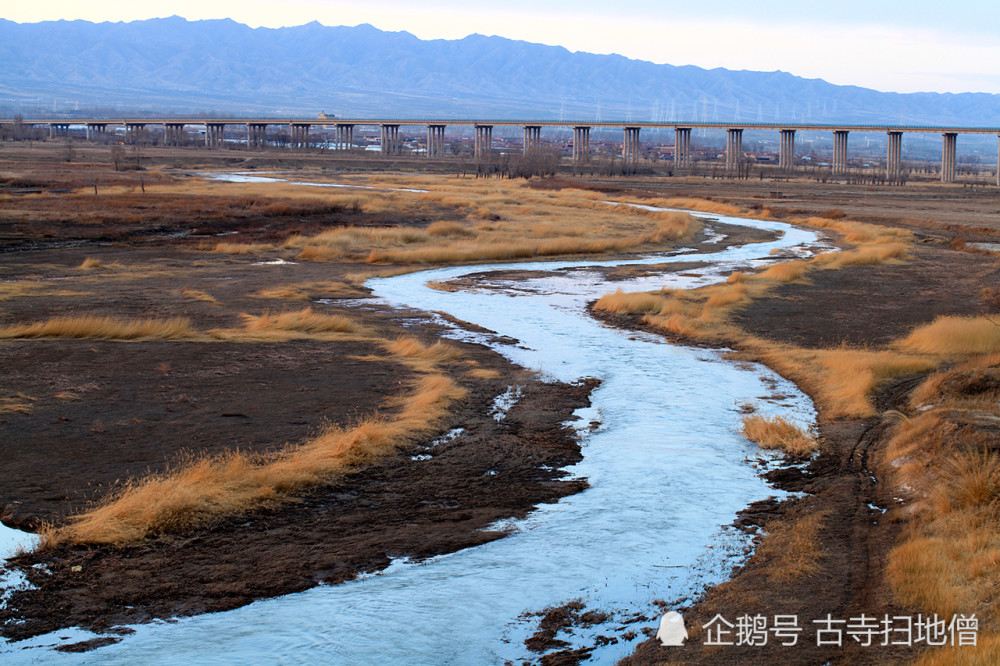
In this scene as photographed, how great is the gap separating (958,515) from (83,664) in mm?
10338

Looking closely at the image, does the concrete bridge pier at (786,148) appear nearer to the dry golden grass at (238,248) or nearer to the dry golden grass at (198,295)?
the dry golden grass at (238,248)

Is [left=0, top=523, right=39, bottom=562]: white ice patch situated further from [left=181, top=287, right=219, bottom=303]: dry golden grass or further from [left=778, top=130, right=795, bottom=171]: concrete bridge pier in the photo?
[left=778, top=130, right=795, bottom=171]: concrete bridge pier

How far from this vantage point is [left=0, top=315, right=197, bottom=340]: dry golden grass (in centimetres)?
2281

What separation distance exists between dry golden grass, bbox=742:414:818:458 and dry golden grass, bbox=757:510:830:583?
3.02 m

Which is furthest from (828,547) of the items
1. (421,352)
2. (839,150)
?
(839,150)

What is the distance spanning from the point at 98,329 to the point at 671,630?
57.5 ft

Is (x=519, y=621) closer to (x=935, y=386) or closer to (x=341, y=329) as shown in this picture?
(x=935, y=386)

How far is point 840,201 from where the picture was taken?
92750 millimetres

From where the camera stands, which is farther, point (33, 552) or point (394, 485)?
point (394, 485)

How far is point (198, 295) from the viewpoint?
30.8m

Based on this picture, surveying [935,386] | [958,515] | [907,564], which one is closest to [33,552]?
[907,564]

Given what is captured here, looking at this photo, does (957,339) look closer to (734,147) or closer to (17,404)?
(17,404)

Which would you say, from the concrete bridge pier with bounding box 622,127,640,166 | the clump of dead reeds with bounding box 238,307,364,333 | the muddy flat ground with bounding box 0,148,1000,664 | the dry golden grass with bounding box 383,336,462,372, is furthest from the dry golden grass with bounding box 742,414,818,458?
the concrete bridge pier with bounding box 622,127,640,166

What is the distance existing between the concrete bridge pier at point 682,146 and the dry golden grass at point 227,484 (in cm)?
17263
